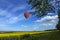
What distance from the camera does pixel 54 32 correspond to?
14.2ft

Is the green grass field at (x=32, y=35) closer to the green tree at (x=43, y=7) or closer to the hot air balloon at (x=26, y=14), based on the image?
the green tree at (x=43, y=7)

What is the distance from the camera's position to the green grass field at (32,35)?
4.12 m

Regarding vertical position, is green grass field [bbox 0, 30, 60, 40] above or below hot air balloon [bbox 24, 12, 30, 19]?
below

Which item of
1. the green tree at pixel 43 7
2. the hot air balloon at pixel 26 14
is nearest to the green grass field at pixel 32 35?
the green tree at pixel 43 7

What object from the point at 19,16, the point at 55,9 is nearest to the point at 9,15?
the point at 19,16

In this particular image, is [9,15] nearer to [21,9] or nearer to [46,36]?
[21,9]

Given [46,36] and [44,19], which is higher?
[44,19]

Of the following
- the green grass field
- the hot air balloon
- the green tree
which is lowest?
the green grass field

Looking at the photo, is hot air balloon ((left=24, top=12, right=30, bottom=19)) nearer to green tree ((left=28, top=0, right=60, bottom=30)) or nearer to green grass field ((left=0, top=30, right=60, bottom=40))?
green tree ((left=28, top=0, right=60, bottom=30))

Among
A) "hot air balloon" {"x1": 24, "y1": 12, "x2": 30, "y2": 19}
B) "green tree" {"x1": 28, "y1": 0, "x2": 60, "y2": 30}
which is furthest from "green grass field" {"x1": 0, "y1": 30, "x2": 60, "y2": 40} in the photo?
"hot air balloon" {"x1": 24, "y1": 12, "x2": 30, "y2": 19}

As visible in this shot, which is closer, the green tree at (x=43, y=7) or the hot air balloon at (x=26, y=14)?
the hot air balloon at (x=26, y=14)

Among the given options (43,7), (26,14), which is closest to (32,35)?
(26,14)

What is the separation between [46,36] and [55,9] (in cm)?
58

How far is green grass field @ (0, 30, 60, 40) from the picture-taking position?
4.12m
